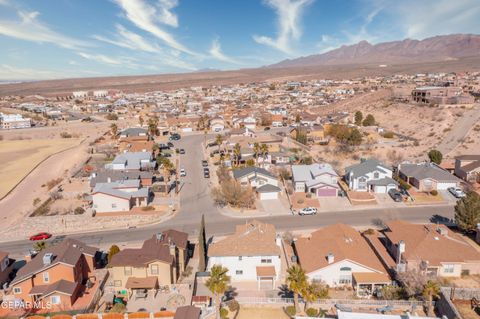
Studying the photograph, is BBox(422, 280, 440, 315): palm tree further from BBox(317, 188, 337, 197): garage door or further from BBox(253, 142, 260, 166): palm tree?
BBox(253, 142, 260, 166): palm tree

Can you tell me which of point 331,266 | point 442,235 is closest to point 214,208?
point 331,266

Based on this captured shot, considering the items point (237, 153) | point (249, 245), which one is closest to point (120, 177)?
point (237, 153)

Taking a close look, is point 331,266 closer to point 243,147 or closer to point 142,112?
point 243,147

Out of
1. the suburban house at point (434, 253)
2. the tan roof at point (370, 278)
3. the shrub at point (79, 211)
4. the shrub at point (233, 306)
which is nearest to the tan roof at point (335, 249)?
the tan roof at point (370, 278)

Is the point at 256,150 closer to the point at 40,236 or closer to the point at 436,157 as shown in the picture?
the point at 436,157

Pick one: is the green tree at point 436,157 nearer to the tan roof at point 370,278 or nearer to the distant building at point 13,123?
the tan roof at point 370,278

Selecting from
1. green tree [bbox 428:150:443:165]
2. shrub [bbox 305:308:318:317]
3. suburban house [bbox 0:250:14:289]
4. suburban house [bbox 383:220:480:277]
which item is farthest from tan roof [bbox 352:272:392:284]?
green tree [bbox 428:150:443:165]

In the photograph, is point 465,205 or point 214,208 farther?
point 214,208
